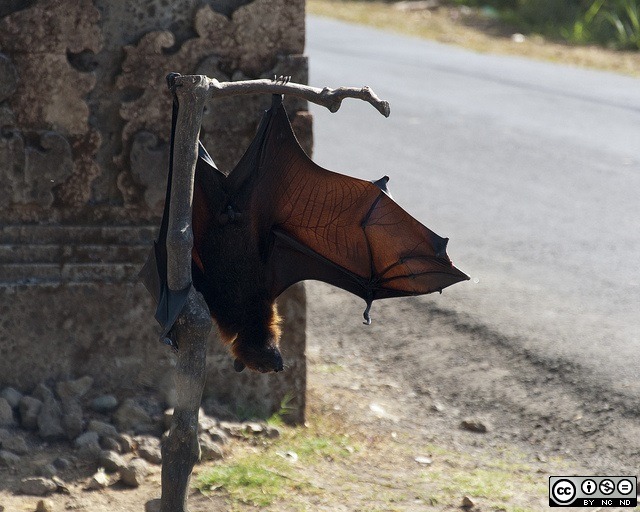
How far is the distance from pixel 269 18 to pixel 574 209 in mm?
3725

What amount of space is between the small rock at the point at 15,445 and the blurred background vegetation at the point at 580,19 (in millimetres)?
12649

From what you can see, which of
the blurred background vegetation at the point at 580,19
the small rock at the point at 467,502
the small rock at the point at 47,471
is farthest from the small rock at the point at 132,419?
the blurred background vegetation at the point at 580,19

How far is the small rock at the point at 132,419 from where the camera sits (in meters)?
3.95

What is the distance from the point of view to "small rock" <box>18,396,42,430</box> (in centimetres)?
389

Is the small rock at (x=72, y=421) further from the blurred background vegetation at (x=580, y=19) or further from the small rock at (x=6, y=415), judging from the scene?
the blurred background vegetation at (x=580, y=19)

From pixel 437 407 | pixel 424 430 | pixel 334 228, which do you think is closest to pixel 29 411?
pixel 334 228

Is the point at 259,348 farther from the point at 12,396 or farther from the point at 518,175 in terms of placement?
the point at 518,175

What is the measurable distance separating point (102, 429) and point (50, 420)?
0.20m

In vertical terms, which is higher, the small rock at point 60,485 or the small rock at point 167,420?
the small rock at point 167,420

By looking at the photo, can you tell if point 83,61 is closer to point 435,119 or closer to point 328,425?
point 328,425

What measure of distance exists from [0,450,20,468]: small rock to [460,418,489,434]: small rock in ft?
6.04

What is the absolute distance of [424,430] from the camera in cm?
435

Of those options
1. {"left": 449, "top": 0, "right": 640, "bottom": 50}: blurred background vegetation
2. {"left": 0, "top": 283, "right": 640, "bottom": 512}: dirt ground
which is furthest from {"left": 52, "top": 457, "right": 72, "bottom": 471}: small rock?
{"left": 449, "top": 0, "right": 640, "bottom": 50}: blurred background vegetation

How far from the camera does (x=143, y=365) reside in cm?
414
